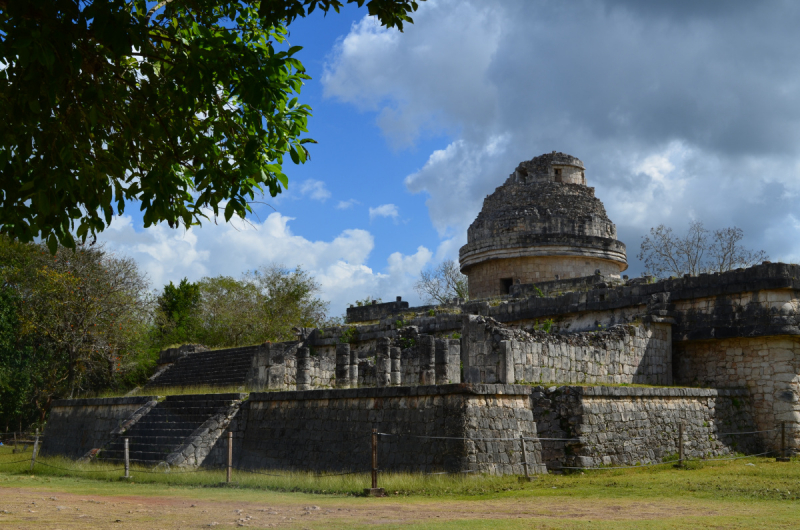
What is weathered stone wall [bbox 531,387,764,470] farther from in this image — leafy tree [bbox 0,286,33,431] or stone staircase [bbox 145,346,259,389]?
leafy tree [bbox 0,286,33,431]

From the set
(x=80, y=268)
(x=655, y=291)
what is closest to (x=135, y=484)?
(x=655, y=291)

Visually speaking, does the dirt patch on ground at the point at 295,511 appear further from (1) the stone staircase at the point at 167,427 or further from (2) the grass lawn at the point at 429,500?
(1) the stone staircase at the point at 167,427

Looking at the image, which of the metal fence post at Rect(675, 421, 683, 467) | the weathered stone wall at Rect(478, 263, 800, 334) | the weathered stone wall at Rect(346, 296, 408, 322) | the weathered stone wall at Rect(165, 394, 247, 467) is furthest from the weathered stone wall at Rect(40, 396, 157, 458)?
the metal fence post at Rect(675, 421, 683, 467)

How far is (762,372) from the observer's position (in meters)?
15.8

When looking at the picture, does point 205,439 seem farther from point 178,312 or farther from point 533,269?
point 178,312

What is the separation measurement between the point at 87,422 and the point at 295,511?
43.2ft

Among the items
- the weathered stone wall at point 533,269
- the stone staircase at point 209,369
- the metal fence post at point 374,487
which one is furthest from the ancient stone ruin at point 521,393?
the stone staircase at point 209,369

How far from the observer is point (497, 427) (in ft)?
38.7

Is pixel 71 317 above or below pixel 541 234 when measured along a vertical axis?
below

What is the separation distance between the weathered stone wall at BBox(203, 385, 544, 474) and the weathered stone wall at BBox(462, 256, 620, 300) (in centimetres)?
1062

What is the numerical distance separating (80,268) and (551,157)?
16663 mm

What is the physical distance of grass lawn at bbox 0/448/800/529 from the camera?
316 inches

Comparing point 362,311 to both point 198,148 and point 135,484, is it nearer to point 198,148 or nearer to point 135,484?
point 135,484

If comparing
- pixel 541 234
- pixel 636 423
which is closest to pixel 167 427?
pixel 636 423
